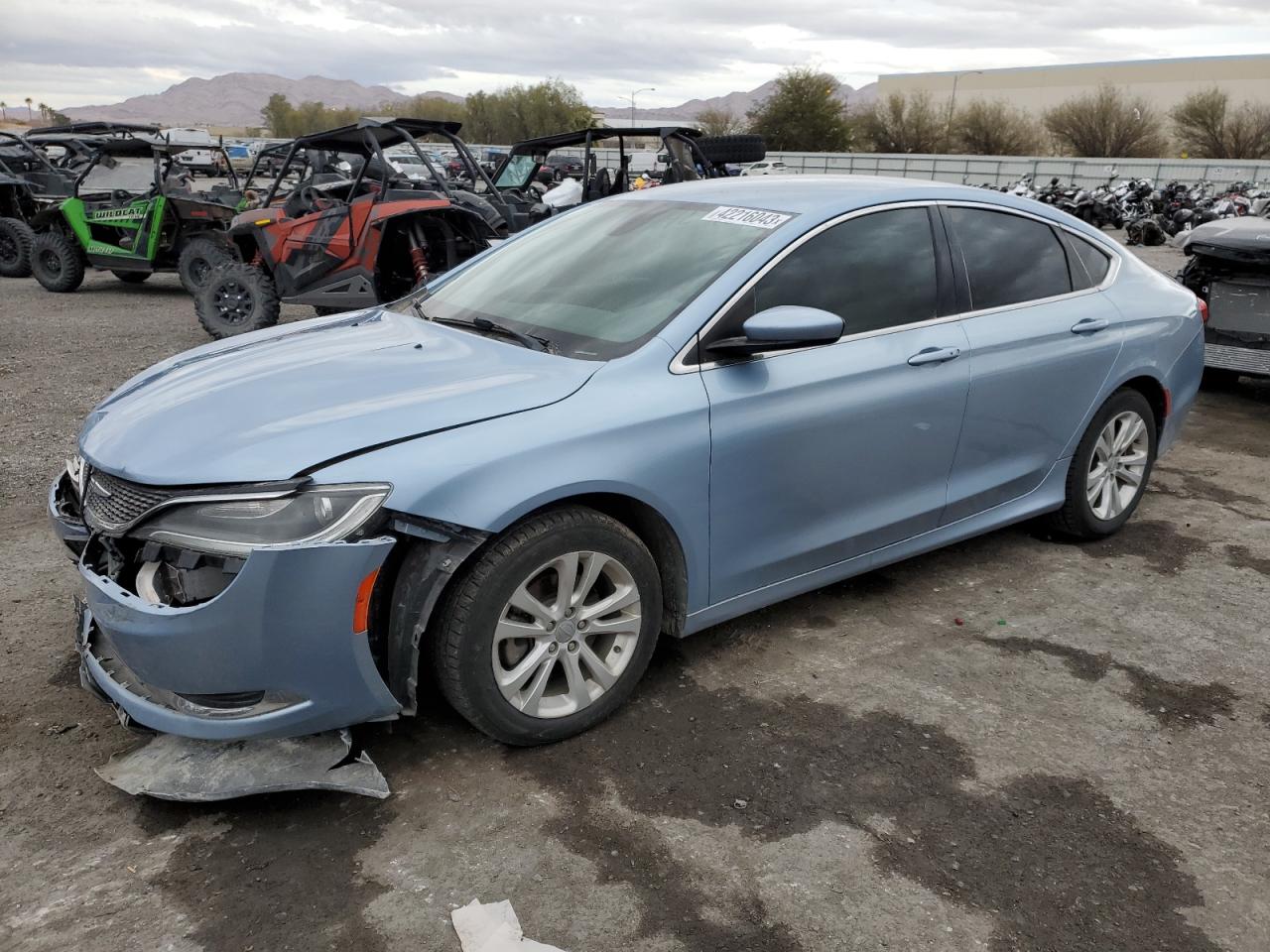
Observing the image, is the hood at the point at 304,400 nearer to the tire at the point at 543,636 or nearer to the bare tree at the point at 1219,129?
the tire at the point at 543,636

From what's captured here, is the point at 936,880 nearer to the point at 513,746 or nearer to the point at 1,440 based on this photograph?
the point at 513,746

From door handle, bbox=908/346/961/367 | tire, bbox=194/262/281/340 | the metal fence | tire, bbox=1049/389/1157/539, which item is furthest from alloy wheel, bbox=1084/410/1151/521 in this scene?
the metal fence

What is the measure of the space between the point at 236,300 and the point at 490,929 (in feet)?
27.4

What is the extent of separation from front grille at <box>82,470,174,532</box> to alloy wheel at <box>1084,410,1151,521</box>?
3.70 metres

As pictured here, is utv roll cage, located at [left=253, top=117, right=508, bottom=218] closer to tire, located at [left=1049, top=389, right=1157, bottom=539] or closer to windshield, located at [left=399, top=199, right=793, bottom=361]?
windshield, located at [left=399, top=199, right=793, bottom=361]

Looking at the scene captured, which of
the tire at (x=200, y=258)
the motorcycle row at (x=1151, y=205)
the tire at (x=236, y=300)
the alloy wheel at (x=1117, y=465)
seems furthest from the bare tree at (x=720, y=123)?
the alloy wheel at (x=1117, y=465)

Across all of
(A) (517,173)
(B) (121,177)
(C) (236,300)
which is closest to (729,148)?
(A) (517,173)

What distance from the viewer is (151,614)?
247 cm

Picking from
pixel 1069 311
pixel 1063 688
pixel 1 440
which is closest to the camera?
pixel 1063 688

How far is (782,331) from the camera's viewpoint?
118 inches

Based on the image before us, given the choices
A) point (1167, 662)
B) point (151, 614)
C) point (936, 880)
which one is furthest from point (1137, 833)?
point (151, 614)

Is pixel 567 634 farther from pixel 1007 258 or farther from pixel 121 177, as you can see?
pixel 121 177

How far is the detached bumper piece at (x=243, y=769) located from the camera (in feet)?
8.56

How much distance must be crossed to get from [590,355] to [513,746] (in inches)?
46.7
